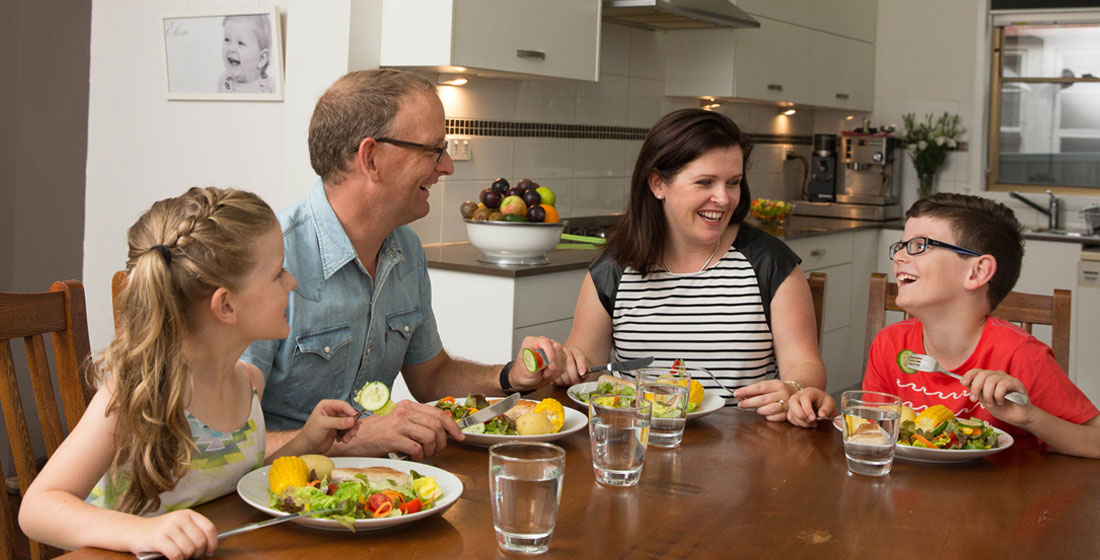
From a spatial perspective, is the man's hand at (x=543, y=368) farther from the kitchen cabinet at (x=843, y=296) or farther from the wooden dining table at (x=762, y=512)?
the kitchen cabinet at (x=843, y=296)

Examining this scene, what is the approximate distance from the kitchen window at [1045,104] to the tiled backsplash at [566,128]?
1434 millimetres

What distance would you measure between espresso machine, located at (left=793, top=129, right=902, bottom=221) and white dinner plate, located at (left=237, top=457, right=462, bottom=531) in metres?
4.45

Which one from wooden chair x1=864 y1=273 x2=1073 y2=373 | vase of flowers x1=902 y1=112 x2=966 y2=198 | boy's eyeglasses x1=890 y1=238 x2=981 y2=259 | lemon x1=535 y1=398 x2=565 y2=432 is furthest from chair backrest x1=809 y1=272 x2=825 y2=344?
vase of flowers x1=902 y1=112 x2=966 y2=198

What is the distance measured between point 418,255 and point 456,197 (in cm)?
163

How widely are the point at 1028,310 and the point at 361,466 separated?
1488 millimetres

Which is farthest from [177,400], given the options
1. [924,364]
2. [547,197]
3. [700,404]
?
[547,197]

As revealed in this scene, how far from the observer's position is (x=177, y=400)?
1163 millimetres

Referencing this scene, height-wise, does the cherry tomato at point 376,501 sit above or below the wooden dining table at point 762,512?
above

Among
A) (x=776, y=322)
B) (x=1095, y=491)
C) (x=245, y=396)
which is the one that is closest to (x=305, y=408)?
(x=245, y=396)

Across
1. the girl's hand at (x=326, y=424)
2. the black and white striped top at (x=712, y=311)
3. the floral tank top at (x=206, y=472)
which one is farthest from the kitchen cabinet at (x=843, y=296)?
the floral tank top at (x=206, y=472)

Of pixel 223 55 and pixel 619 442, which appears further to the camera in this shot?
pixel 223 55

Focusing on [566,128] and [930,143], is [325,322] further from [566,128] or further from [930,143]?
[930,143]

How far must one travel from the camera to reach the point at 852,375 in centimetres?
519

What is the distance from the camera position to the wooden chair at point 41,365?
1.39m
